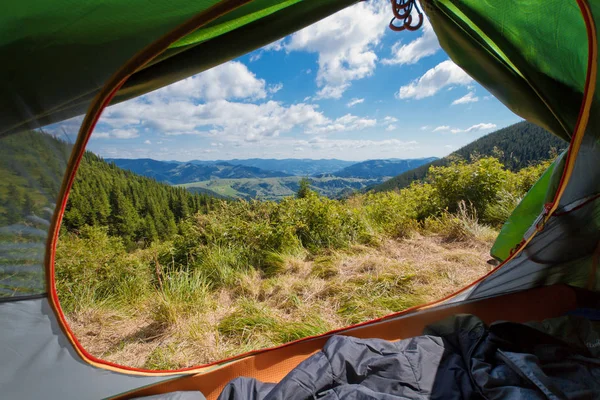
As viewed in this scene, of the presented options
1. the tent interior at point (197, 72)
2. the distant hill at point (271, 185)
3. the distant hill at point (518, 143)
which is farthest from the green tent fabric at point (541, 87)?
the distant hill at point (271, 185)

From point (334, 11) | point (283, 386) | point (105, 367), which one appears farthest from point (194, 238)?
point (334, 11)

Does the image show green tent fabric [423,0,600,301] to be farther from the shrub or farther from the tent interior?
the shrub

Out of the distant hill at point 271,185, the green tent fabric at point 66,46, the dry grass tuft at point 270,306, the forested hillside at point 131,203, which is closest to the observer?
the green tent fabric at point 66,46

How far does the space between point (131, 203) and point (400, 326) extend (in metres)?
25.9

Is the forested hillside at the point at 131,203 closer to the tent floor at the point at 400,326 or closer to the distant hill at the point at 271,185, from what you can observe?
the tent floor at the point at 400,326

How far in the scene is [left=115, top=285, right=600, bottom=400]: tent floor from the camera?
130cm

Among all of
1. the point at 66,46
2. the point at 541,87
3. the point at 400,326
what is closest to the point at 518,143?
the point at 541,87

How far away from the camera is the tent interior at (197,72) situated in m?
0.83

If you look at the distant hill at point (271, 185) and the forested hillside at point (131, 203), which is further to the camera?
the distant hill at point (271, 185)

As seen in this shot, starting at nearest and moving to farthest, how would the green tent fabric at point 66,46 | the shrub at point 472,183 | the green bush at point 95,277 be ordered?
the green tent fabric at point 66,46 → the green bush at point 95,277 → the shrub at point 472,183

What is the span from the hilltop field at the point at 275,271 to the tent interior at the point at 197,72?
0.42m

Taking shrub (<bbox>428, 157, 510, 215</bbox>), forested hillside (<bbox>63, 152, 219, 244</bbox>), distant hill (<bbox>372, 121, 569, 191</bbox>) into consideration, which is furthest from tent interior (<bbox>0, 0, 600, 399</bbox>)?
distant hill (<bbox>372, 121, 569, 191</bbox>)

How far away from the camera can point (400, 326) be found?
1605mm

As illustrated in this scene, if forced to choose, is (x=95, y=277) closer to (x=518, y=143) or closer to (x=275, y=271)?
(x=275, y=271)
